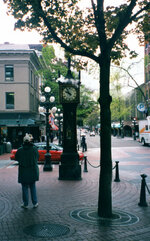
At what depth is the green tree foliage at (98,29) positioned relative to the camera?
662 cm

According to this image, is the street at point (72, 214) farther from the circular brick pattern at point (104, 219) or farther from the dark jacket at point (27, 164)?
the dark jacket at point (27, 164)

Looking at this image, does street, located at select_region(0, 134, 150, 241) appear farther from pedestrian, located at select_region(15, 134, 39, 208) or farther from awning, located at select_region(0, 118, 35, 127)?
awning, located at select_region(0, 118, 35, 127)

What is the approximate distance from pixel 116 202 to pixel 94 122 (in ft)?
389

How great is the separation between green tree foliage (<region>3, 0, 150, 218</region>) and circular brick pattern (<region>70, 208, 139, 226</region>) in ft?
0.70

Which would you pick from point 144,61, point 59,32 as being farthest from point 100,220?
point 144,61

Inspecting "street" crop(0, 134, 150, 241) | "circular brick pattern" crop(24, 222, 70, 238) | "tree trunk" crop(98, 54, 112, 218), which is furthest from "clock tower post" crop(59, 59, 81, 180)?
"circular brick pattern" crop(24, 222, 70, 238)

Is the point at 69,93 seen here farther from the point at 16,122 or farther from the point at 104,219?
the point at 16,122

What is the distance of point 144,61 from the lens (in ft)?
117

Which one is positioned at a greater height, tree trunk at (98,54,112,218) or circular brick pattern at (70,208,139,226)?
tree trunk at (98,54,112,218)

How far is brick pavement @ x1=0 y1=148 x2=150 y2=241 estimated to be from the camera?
5414 mm

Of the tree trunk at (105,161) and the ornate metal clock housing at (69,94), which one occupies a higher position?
the ornate metal clock housing at (69,94)

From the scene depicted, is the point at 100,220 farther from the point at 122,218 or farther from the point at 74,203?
the point at 74,203

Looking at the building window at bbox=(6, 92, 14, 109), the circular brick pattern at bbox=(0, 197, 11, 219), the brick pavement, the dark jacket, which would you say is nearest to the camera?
the brick pavement

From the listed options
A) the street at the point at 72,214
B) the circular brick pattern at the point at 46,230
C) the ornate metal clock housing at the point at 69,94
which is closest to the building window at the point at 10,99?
the ornate metal clock housing at the point at 69,94
